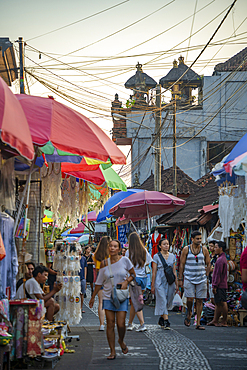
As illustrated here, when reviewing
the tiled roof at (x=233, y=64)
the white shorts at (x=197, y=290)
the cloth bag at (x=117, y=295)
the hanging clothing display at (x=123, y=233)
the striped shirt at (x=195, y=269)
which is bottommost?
the white shorts at (x=197, y=290)

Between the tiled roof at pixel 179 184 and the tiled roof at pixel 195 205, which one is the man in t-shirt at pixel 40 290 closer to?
the tiled roof at pixel 195 205

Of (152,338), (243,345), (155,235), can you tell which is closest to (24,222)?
(152,338)

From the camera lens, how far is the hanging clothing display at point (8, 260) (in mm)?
7133

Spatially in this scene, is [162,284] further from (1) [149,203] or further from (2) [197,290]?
(1) [149,203]

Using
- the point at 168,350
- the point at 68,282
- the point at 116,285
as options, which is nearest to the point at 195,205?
the point at 68,282

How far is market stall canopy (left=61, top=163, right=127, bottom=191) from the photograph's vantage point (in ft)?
33.3

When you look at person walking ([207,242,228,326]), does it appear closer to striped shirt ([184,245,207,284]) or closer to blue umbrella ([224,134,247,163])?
striped shirt ([184,245,207,284])

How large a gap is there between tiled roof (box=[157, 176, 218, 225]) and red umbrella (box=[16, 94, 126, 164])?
7828 mm

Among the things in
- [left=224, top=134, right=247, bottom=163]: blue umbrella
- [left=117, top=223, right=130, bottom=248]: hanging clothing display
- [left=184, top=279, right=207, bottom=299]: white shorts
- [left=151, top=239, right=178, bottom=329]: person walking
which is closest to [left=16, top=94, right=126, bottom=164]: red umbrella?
[left=224, top=134, right=247, bottom=163]: blue umbrella

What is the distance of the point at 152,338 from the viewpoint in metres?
9.27

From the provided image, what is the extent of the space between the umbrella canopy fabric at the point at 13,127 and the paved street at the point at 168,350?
3.29 m

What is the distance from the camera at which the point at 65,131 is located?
22.6ft

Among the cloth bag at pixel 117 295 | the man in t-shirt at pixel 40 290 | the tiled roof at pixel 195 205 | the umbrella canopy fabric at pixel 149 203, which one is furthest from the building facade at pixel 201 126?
the cloth bag at pixel 117 295

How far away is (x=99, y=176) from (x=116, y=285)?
357cm
